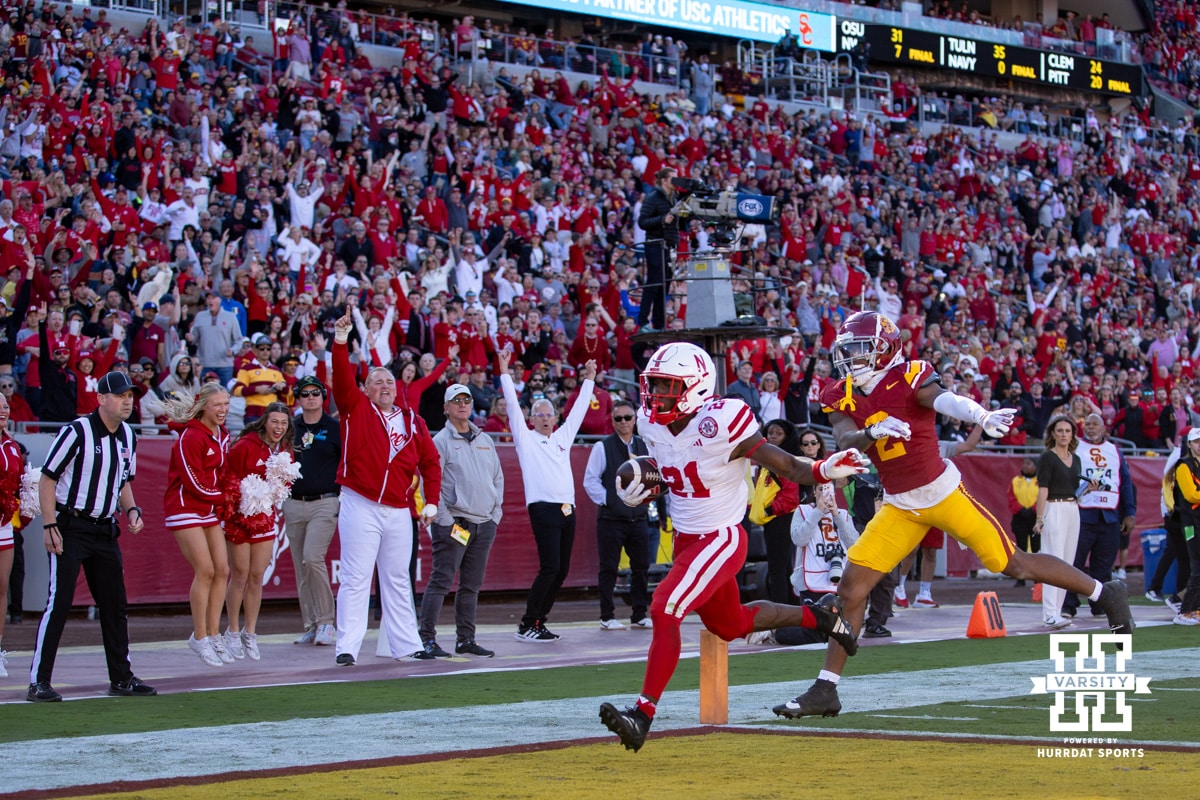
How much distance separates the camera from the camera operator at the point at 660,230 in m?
16.6

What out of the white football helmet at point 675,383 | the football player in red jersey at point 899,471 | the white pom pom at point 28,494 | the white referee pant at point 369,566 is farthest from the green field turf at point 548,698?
the white pom pom at point 28,494

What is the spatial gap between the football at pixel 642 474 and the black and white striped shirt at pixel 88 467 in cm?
379

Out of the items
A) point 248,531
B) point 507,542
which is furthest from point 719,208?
point 248,531

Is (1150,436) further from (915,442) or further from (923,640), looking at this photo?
(915,442)

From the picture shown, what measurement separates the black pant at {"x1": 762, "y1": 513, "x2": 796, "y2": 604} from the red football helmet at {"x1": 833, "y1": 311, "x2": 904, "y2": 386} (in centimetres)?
504

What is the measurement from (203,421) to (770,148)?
20391 mm

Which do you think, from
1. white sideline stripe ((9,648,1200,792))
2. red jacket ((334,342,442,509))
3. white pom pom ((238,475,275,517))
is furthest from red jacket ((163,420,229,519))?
white sideline stripe ((9,648,1200,792))

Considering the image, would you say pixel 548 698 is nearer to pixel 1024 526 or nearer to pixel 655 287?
pixel 655 287

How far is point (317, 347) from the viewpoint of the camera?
54.6 ft

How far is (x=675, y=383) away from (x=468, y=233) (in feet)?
44.6

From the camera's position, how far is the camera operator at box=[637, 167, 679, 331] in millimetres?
16594

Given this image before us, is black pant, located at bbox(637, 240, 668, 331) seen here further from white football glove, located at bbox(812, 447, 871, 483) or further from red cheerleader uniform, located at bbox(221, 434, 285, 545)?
white football glove, located at bbox(812, 447, 871, 483)

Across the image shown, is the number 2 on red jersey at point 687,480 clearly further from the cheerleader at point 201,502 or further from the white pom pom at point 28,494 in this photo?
the white pom pom at point 28,494

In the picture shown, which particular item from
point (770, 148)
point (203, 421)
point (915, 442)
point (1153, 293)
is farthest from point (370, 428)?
point (1153, 293)
